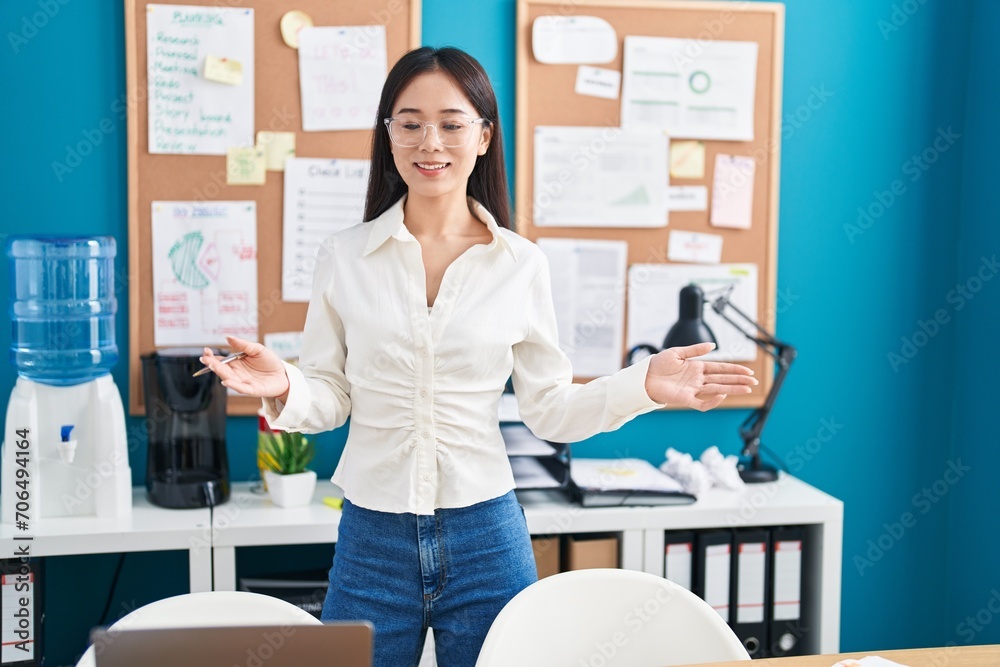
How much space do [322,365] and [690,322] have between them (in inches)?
48.5

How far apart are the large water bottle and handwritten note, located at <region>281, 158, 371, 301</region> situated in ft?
1.55

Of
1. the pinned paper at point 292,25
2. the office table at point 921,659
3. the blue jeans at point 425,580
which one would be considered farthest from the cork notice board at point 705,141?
the office table at point 921,659

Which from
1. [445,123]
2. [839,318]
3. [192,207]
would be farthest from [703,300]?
[192,207]

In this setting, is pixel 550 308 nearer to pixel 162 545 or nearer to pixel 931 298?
pixel 162 545

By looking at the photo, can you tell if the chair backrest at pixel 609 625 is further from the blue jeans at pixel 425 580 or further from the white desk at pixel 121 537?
the white desk at pixel 121 537

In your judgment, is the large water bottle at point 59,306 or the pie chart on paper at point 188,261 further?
the pie chart on paper at point 188,261

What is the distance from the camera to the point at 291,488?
2377 millimetres

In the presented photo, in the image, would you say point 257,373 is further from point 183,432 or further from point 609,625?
point 183,432

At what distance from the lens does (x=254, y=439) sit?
268 cm

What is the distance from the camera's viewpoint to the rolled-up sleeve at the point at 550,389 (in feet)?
5.34

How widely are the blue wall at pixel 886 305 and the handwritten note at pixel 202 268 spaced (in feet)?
1.06

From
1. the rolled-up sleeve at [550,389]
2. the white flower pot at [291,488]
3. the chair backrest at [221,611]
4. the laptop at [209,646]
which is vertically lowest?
the white flower pot at [291,488]

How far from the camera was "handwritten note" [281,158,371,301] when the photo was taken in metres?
2.62

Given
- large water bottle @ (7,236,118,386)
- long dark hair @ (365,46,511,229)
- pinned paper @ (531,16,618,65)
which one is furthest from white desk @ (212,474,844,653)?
pinned paper @ (531,16,618,65)
